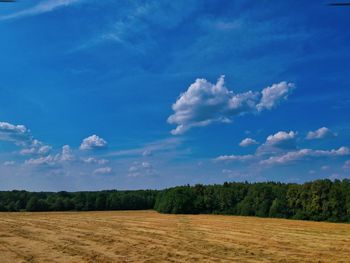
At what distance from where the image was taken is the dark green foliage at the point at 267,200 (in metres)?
69.9

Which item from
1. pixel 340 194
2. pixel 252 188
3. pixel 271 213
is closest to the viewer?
pixel 340 194

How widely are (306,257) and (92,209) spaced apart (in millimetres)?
95965

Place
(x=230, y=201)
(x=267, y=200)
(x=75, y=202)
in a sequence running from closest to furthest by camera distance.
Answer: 1. (x=267, y=200)
2. (x=230, y=201)
3. (x=75, y=202)

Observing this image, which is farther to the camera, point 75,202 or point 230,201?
point 75,202

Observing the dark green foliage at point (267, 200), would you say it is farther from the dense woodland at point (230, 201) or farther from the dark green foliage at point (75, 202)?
the dark green foliage at point (75, 202)

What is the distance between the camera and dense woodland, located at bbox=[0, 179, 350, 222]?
71000 mm

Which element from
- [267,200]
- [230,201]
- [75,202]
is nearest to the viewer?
[267,200]

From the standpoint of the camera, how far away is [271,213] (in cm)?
8088

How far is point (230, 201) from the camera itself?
9581 cm

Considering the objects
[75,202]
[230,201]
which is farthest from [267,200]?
[75,202]

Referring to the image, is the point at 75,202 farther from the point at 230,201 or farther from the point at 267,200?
the point at 267,200

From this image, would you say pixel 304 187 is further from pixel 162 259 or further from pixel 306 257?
pixel 162 259

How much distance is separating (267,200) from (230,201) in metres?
13.3

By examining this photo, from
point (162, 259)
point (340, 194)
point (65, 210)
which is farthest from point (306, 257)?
point (65, 210)
